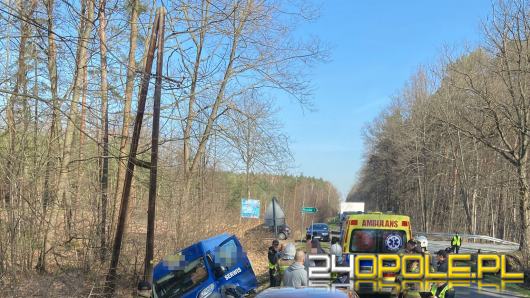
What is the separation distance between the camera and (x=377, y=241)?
1303 centimetres

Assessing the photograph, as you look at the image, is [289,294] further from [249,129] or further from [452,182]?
[452,182]

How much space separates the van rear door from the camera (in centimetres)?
1020

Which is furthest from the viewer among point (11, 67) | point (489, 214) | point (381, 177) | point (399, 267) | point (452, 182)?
point (381, 177)

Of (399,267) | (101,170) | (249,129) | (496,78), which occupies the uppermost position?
(496,78)

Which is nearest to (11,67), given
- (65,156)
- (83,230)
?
(65,156)

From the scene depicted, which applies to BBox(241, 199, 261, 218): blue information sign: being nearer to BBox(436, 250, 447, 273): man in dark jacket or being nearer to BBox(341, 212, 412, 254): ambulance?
BBox(341, 212, 412, 254): ambulance

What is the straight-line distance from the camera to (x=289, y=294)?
6012 millimetres

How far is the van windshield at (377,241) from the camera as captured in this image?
42.3 ft

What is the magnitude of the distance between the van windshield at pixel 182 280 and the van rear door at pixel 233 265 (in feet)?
1.17

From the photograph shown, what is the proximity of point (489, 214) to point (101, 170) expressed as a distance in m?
52.1

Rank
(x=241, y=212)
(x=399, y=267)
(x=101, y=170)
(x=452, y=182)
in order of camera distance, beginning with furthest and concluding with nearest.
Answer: (x=452, y=182) < (x=241, y=212) < (x=101, y=170) < (x=399, y=267)

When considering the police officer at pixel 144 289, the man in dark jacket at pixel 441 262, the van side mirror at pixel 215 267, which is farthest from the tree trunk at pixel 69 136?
the man in dark jacket at pixel 441 262

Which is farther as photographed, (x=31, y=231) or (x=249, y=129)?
(x=249, y=129)

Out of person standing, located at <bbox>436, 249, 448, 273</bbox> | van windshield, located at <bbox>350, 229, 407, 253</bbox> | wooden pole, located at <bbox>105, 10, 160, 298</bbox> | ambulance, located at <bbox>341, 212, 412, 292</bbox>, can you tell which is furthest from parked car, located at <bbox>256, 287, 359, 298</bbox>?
van windshield, located at <bbox>350, 229, 407, 253</bbox>
